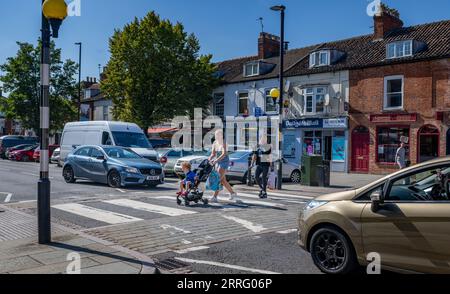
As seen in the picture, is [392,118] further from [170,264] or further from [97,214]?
[170,264]

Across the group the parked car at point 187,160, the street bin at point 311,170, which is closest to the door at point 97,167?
the parked car at point 187,160

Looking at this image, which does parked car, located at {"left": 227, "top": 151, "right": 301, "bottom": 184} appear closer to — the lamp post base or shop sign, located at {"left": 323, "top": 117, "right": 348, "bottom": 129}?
the lamp post base

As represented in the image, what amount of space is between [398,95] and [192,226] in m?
20.3

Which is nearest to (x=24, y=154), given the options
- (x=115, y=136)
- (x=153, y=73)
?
(x=153, y=73)

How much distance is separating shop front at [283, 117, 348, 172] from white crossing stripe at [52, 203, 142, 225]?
1805 cm

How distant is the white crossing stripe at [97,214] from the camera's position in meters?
8.78

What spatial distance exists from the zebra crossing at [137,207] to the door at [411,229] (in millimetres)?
5218

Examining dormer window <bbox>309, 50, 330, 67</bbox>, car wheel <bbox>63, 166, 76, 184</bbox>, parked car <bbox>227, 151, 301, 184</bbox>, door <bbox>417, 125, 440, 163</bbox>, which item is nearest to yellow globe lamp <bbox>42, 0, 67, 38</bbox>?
car wheel <bbox>63, 166, 76, 184</bbox>

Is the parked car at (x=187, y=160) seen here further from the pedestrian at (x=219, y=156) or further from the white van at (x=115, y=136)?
the pedestrian at (x=219, y=156)

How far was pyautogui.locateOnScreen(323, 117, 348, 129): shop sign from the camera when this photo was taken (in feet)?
88.0

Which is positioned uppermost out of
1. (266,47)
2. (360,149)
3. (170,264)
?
(266,47)

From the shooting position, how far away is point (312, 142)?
95.2ft

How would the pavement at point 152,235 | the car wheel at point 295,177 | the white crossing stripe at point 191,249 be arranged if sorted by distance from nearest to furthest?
1. the pavement at point 152,235
2. the white crossing stripe at point 191,249
3. the car wheel at point 295,177
